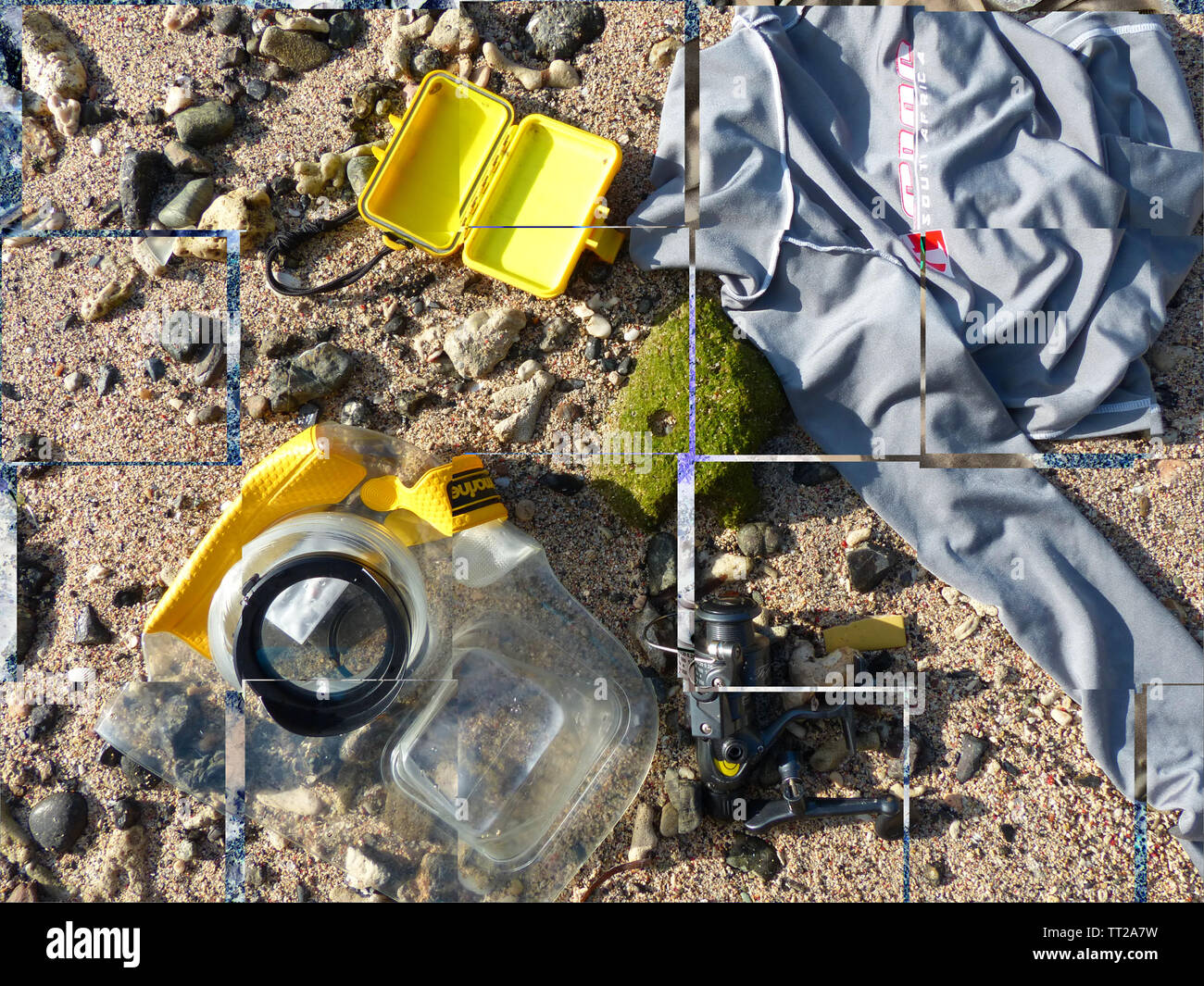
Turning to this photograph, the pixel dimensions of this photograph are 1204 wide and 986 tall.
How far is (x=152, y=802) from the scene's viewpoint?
86.0 inches

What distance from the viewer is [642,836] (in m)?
2.12

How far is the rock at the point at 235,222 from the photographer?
90.7 inches

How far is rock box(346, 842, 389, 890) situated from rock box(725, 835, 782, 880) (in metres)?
0.87

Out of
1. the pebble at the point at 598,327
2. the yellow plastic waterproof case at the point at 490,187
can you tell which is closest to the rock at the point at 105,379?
the yellow plastic waterproof case at the point at 490,187

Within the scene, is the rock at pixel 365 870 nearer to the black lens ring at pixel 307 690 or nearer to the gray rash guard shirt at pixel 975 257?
the black lens ring at pixel 307 690

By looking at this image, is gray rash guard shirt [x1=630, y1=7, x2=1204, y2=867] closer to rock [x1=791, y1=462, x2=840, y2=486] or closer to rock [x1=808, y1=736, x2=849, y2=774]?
rock [x1=791, y1=462, x2=840, y2=486]

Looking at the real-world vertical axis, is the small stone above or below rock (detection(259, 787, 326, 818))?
above

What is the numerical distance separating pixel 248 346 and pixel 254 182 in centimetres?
48

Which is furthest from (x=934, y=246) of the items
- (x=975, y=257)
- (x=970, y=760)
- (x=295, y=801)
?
(x=295, y=801)

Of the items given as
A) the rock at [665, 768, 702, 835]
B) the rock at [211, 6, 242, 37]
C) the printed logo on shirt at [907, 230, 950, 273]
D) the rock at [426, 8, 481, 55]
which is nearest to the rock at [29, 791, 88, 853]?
the rock at [665, 768, 702, 835]

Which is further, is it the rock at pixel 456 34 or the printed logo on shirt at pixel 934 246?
the rock at pixel 456 34

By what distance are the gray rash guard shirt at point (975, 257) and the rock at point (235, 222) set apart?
1.04 meters

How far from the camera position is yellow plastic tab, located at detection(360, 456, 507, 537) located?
199 centimetres

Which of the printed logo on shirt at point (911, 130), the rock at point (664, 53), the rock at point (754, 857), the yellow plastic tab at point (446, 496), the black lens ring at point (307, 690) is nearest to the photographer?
the black lens ring at point (307, 690)
